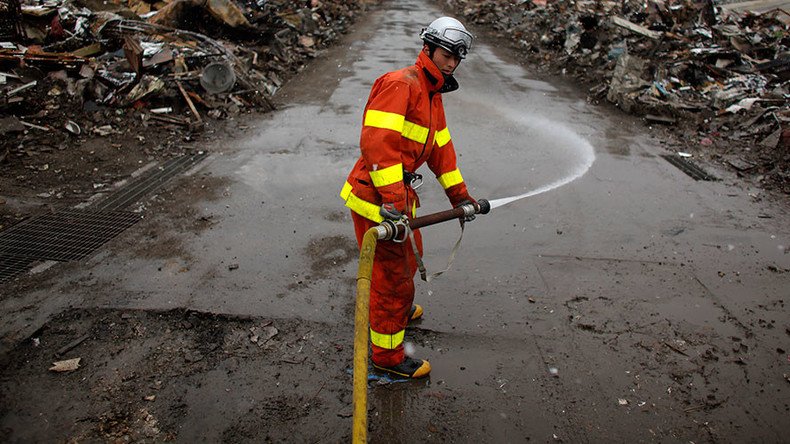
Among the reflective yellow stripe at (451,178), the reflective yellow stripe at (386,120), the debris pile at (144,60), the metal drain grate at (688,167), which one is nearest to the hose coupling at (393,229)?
the reflective yellow stripe at (386,120)

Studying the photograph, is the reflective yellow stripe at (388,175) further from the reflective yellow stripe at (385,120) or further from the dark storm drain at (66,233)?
the dark storm drain at (66,233)

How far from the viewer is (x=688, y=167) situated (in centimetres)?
668

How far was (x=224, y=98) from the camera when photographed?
8.20 meters

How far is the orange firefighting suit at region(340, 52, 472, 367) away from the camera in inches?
108

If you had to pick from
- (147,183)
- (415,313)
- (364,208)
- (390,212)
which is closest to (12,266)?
(147,183)

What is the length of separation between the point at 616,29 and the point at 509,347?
34.9 feet

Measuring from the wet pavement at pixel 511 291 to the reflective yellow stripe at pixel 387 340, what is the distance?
0.27 meters

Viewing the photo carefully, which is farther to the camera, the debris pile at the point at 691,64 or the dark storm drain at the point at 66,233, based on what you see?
the debris pile at the point at 691,64

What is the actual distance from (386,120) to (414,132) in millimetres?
256

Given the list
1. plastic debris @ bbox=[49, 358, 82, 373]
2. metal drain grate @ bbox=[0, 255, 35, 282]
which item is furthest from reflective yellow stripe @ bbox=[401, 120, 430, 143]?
metal drain grate @ bbox=[0, 255, 35, 282]

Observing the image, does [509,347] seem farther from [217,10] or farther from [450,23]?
[217,10]

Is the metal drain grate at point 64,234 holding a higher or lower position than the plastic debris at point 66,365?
lower

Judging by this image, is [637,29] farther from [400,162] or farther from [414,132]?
[400,162]

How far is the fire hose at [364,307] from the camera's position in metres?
2.29
